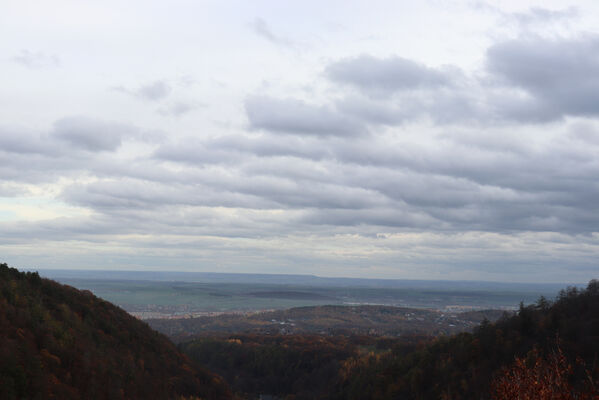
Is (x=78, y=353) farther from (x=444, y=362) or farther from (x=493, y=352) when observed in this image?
(x=493, y=352)

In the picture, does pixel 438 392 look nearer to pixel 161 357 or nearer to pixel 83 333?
pixel 161 357

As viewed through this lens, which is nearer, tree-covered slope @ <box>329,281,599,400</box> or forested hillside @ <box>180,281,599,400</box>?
forested hillside @ <box>180,281,599,400</box>

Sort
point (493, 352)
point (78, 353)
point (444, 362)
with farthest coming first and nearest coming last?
1. point (444, 362)
2. point (493, 352)
3. point (78, 353)

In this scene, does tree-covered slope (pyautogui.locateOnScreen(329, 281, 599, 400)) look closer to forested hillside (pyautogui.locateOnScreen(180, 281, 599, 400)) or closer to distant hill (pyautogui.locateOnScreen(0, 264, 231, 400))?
forested hillside (pyautogui.locateOnScreen(180, 281, 599, 400))

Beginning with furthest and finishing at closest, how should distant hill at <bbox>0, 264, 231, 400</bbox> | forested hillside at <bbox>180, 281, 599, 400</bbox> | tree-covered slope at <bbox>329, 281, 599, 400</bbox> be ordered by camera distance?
1. tree-covered slope at <bbox>329, 281, 599, 400</bbox>
2. forested hillside at <bbox>180, 281, 599, 400</bbox>
3. distant hill at <bbox>0, 264, 231, 400</bbox>

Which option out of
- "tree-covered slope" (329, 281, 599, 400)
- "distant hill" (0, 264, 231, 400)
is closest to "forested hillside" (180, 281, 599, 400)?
"tree-covered slope" (329, 281, 599, 400)

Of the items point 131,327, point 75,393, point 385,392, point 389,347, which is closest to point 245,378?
point 389,347

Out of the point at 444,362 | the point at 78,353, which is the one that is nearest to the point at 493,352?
the point at 444,362

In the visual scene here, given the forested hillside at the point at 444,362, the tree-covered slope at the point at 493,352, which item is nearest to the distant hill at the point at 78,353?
the forested hillside at the point at 444,362
